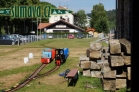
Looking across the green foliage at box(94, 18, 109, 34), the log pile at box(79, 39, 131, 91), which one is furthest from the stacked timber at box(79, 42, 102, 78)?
the green foliage at box(94, 18, 109, 34)

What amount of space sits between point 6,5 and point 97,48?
49.8 meters

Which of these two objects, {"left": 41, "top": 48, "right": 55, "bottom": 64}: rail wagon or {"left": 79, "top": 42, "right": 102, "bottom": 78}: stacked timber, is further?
{"left": 41, "top": 48, "right": 55, "bottom": 64}: rail wagon

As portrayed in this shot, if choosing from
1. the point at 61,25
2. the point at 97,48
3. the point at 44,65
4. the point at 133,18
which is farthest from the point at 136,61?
the point at 61,25

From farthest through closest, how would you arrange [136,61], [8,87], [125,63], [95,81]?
[95,81], [8,87], [125,63], [136,61]

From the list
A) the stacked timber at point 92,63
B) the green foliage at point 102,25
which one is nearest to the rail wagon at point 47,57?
the stacked timber at point 92,63

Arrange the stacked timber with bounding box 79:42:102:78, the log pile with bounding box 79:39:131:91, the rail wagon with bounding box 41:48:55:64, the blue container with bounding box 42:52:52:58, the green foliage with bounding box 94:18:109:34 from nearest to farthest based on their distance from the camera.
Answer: the log pile with bounding box 79:39:131:91 < the stacked timber with bounding box 79:42:102:78 < the rail wagon with bounding box 41:48:55:64 < the blue container with bounding box 42:52:52:58 < the green foliage with bounding box 94:18:109:34

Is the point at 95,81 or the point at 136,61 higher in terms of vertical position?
the point at 136,61

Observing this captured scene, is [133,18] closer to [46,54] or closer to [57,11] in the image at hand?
[46,54]

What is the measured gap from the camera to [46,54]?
18.9 meters

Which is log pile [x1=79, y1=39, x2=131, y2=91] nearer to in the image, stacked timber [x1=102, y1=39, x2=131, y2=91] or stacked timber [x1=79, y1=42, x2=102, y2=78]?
stacked timber [x1=102, y1=39, x2=131, y2=91]

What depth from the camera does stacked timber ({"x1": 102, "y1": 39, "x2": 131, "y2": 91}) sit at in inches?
349

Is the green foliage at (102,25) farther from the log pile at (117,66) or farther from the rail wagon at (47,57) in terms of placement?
the log pile at (117,66)

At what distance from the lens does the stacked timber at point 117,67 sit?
8.88 m

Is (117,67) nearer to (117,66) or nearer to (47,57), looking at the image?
(117,66)
